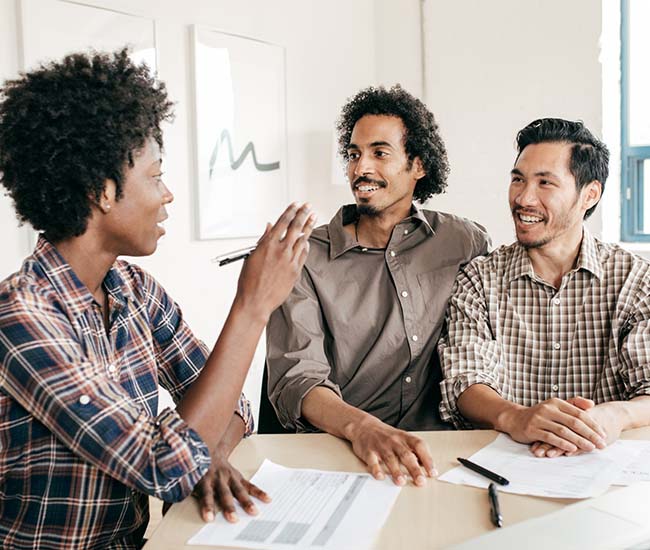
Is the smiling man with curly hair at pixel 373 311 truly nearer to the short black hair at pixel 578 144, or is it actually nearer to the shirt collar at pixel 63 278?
the short black hair at pixel 578 144

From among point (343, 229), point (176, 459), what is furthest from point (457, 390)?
point (176, 459)

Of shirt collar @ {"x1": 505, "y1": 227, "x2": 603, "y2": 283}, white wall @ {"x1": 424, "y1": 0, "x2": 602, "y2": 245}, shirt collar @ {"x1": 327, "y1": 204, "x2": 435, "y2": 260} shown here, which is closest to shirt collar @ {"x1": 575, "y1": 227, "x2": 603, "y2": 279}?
shirt collar @ {"x1": 505, "y1": 227, "x2": 603, "y2": 283}

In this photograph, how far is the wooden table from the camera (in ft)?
3.32

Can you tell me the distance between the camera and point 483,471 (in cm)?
121

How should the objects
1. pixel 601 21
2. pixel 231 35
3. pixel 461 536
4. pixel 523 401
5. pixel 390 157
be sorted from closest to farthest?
pixel 461 536, pixel 523 401, pixel 390 157, pixel 231 35, pixel 601 21

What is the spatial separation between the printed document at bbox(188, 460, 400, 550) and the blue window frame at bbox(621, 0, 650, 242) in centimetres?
306

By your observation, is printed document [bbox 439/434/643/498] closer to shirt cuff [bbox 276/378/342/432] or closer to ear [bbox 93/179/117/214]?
shirt cuff [bbox 276/378/342/432]

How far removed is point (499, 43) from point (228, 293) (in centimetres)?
191

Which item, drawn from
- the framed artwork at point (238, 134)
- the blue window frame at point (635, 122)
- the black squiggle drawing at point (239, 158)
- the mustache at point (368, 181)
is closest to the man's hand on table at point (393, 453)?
the mustache at point (368, 181)

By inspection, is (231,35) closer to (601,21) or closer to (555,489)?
(601,21)

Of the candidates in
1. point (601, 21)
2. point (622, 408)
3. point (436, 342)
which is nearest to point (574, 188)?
point (436, 342)

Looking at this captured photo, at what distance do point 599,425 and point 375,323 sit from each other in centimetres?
68

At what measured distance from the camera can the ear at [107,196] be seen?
1202 mm

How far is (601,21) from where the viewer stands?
11.7ft
